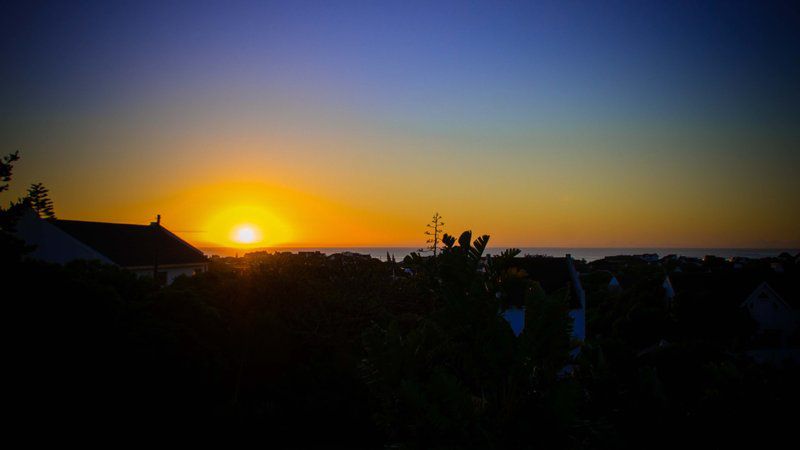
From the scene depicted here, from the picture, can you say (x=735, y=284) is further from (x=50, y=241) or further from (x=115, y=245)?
(x=50, y=241)

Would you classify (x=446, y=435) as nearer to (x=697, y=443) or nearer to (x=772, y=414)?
(x=697, y=443)

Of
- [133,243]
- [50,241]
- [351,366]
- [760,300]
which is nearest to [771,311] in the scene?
[760,300]

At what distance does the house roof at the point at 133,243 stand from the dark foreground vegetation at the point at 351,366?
81.4 feet

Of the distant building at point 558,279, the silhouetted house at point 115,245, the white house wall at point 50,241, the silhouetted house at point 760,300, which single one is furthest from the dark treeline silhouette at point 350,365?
the white house wall at point 50,241

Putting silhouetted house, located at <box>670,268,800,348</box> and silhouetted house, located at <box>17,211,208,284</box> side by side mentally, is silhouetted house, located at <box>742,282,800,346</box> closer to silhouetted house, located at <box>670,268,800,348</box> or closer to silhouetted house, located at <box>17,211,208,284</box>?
silhouetted house, located at <box>670,268,800,348</box>

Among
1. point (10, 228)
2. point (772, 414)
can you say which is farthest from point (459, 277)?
point (10, 228)

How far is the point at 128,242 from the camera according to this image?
3738cm

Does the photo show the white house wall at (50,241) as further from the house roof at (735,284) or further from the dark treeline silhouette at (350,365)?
the house roof at (735,284)

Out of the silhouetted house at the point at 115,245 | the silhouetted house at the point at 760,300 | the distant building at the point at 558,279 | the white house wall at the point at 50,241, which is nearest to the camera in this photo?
the distant building at the point at 558,279

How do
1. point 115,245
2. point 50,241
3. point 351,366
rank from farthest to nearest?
point 115,245
point 50,241
point 351,366

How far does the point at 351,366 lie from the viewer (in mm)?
12750

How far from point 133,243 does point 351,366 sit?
3264cm

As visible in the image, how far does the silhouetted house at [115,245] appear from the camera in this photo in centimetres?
3170

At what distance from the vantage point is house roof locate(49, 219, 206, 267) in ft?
112
